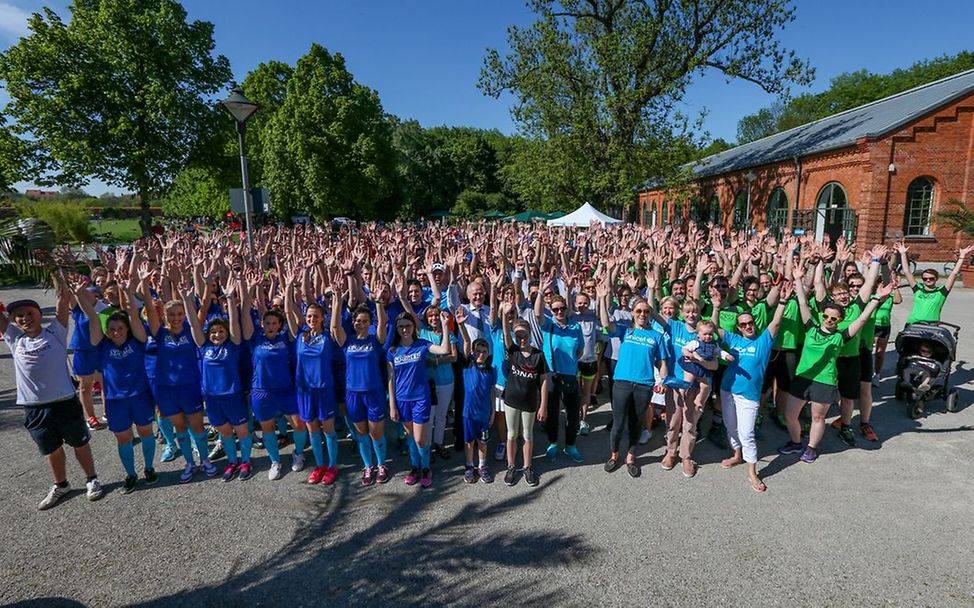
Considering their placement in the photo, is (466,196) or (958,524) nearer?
(958,524)

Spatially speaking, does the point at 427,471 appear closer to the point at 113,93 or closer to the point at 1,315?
the point at 1,315

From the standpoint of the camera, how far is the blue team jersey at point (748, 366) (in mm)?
4922

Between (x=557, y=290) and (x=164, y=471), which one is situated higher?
(x=557, y=290)

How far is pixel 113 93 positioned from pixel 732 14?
26.7m

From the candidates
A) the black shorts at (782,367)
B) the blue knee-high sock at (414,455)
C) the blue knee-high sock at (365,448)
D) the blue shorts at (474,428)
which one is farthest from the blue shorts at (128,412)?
the black shorts at (782,367)

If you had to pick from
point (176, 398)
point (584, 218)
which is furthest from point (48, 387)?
point (584, 218)

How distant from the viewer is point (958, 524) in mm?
4203

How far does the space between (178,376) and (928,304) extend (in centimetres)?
933

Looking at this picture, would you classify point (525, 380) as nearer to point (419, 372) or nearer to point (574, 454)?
point (419, 372)

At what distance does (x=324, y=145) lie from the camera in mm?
27453

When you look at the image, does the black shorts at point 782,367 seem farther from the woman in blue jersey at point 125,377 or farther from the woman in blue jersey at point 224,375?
the woman in blue jersey at point 125,377

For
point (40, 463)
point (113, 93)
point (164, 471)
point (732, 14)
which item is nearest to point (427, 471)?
point (164, 471)

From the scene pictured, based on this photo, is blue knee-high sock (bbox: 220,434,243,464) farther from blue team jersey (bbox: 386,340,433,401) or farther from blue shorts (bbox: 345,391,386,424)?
blue team jersey (bbox: 386,340,433,401)

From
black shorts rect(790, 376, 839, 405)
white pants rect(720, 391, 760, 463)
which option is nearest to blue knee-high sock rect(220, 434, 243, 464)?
white pants rect(720, 391, 760, 463)
